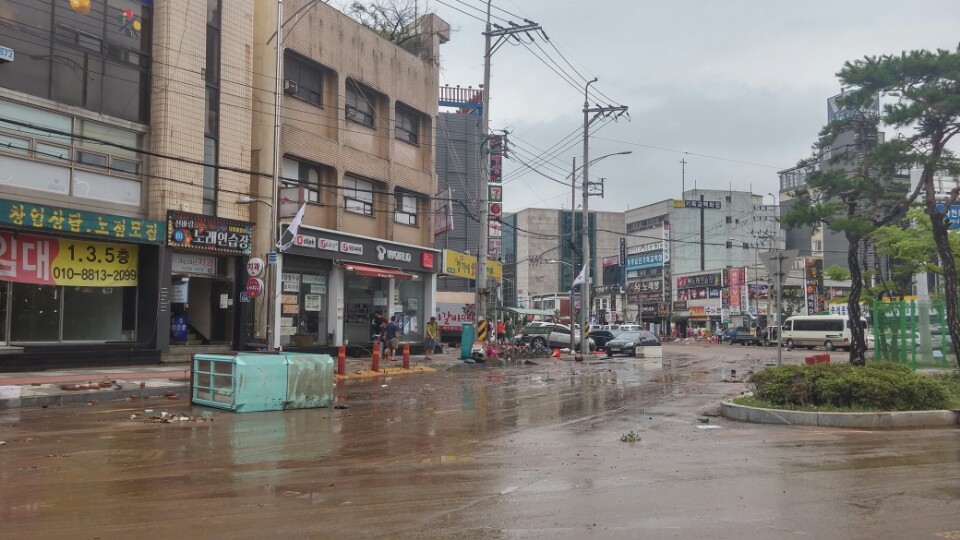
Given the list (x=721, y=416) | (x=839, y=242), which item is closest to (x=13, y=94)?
Result: (x=721, y=416)

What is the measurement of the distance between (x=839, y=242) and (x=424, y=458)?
72415mm

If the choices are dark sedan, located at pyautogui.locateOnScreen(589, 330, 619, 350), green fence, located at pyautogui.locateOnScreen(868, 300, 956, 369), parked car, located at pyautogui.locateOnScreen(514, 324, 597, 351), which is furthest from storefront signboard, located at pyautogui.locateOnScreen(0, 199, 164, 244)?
dark sedan, located at pyautogui.locateOnScreen(589, 330, 619, 350)

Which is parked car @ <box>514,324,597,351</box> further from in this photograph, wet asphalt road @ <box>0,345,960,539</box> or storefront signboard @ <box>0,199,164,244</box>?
wet asphalt road @ <box>0,345,960,539</box>

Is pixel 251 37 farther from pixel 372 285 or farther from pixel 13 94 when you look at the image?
pixel 372 285

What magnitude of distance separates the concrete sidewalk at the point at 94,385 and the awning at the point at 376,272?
707cm

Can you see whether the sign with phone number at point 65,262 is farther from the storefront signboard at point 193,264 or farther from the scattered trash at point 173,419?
A: the scattered trash at point 173,419

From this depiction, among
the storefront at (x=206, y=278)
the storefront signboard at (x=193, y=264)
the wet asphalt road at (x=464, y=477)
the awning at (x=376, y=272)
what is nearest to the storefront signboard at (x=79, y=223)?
the storefront at (x=206, y=278)

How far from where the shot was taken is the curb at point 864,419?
452 inches

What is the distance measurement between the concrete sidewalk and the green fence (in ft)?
49.7

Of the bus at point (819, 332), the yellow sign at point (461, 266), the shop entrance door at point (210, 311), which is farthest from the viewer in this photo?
the bus at point (819, 332)

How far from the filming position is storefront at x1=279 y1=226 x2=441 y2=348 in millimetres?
27000

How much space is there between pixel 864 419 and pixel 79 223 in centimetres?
1885

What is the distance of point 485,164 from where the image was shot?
29750mm

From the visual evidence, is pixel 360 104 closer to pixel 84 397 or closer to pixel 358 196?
pixel 358 196
